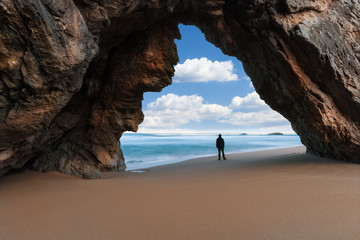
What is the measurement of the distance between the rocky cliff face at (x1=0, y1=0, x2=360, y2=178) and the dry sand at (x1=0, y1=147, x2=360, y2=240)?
1792 mm

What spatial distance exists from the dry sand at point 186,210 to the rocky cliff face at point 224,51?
1.79m

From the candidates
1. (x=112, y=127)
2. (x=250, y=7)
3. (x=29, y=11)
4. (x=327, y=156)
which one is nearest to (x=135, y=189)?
(x=29, y=11)

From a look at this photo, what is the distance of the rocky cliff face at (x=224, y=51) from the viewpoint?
22.0ft

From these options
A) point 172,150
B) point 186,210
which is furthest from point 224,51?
point 172,150

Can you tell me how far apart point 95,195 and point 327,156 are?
8.27m

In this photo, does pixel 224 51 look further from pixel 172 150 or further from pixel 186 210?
pixel 172 150

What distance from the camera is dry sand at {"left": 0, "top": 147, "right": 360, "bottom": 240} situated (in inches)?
106

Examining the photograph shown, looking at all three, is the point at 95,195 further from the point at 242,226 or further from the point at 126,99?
the point at 126,99

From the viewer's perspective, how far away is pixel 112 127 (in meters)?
8.37

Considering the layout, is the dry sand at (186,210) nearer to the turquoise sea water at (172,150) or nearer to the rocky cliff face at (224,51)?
the rocky cliff face at (224,51)

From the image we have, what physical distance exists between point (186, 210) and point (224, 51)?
761 cm

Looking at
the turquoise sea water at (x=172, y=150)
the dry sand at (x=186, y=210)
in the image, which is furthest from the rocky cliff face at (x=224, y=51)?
the turquoise sea water at (x=172, y=150)

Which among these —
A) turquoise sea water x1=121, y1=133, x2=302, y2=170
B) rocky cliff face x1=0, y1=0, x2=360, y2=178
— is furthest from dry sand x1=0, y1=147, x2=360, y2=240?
turquoise sea water x1=121, y1=133, x2=302, y2=170

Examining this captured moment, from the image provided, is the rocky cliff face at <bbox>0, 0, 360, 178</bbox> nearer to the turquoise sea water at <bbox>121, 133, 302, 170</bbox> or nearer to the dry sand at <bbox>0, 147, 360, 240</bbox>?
the dry sand at <bbox>0, 147, 360, 240</bbox>
